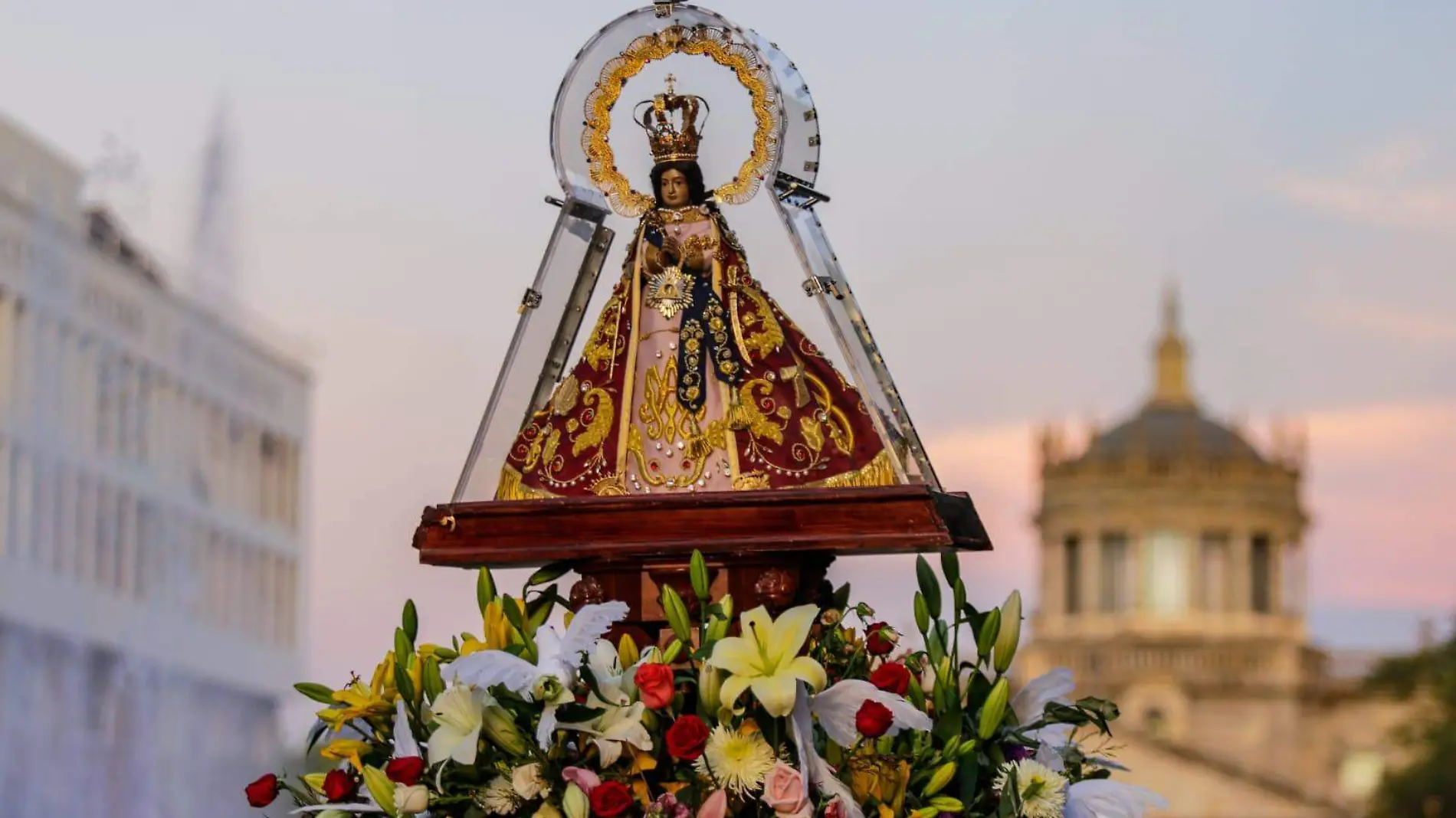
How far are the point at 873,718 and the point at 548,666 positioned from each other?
2.11ft

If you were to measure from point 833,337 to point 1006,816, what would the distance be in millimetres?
1130

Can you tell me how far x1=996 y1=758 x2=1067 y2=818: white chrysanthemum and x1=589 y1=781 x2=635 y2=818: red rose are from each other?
74 cm

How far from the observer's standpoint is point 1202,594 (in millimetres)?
86625

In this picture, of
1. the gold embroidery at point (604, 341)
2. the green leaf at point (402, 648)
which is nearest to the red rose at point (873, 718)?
the green leaf at point (402, 648)

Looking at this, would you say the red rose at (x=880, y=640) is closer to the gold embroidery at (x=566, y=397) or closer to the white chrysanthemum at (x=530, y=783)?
the white chrysanthemum at (x=530, y=783)

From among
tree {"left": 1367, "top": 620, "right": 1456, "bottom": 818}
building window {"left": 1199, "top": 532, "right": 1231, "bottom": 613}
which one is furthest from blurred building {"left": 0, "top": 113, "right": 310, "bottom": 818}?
building window {"left": 1199, "top": 532, "right": 1231, "bottom": 613}

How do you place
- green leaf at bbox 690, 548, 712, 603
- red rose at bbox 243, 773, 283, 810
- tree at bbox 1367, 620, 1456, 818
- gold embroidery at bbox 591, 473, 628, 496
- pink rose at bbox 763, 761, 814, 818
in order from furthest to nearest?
tree at bbox 1367, 620, 1456, 818
gold embroidery at bbox 591, 473, 628, 496
red rose at bbox 243, 773, 283, 810
green leaf at bbox 690, 548, 712, 603
pink rose at bbox 763, 761, 814, 818

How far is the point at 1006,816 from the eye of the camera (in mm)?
5762

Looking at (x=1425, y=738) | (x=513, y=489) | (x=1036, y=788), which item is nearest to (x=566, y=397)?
(x=513, y=489)

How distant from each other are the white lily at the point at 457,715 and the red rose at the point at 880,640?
2.50 feet

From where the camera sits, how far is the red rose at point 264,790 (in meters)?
5.94

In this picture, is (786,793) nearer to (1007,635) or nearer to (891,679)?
(891,679)

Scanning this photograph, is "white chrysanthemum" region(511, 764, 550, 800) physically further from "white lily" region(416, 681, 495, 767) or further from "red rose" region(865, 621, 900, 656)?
"red rose" region(865, 621, 900, 656)

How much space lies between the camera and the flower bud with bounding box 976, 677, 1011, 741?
587 centimetres
